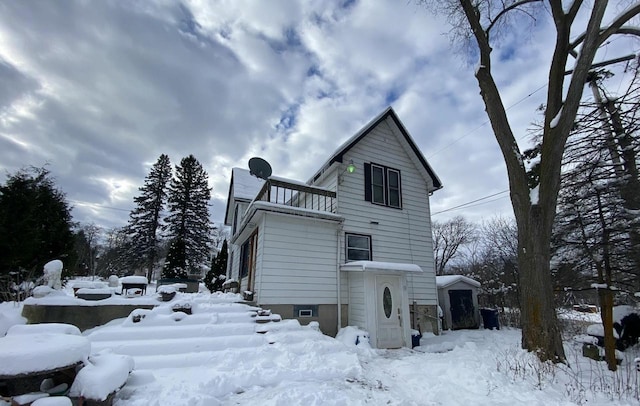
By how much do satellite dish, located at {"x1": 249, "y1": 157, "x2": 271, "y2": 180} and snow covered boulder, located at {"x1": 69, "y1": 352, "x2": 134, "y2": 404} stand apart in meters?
9.21

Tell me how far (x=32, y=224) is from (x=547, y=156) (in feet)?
56.5

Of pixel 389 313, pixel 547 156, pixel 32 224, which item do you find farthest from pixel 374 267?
pixel 32 224

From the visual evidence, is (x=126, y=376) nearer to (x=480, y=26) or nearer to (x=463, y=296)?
(x=480, y=26)

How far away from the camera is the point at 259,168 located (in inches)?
493

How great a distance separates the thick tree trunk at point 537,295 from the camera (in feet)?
17.3

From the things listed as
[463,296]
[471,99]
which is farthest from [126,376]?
[463,296]

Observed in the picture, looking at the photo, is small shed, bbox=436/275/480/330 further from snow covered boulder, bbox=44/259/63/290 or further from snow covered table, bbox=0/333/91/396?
snow covered boulder, bbox=44/259/63/290

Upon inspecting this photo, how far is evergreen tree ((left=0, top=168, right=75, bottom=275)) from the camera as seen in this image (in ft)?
33.3

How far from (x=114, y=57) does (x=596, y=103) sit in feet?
41.9

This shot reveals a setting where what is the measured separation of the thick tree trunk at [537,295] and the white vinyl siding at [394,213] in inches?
199

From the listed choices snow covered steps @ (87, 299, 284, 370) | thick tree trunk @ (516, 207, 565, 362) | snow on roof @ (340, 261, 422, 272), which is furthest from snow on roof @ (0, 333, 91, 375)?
thick tree trunk @ (516, 207, 565, 362)

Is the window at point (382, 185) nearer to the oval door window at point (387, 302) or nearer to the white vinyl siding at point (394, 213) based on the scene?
the white vinyl siding at point (394, 213)

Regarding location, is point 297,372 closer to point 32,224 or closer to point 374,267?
point 374,267

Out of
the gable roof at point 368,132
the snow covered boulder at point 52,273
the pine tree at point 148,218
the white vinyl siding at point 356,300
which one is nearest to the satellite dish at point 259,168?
the gable roof at point 368,132
